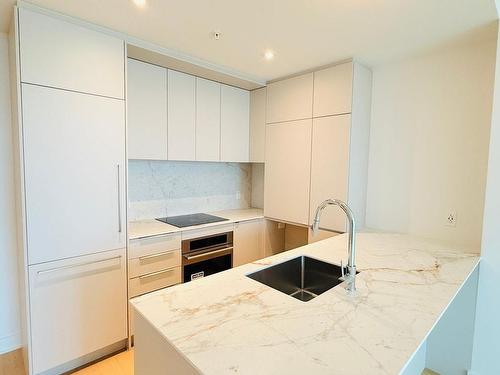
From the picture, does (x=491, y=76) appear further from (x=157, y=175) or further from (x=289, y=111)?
(x=157, y=175)

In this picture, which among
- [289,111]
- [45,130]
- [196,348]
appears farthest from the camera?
[289,111]

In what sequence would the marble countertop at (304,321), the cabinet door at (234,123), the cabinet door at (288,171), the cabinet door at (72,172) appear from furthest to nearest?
the cabinet door at (234,123) < the cabinet door at (288,171) < the cabinet door at (72,172) < the marble countertop at (304,321)

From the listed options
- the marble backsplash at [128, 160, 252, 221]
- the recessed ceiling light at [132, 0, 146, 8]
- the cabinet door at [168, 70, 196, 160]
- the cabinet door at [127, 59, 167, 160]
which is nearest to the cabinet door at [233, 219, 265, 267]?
the marble backsplash at [128, 160, 252, 221]

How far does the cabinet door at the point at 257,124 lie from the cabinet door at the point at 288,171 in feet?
0.31

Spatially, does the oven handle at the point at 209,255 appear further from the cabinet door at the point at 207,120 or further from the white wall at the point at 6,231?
the white wall at the point at 6,231

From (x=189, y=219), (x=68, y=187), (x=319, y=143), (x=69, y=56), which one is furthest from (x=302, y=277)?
(x=69, y=56)

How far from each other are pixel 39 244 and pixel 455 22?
288 cm

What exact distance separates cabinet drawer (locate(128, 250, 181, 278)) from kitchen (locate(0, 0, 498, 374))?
0.05 feet

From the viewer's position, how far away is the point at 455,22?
5.59 feet

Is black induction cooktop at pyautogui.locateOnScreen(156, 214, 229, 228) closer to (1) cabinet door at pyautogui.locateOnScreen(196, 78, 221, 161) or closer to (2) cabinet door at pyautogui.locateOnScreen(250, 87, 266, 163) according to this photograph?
(1) cabinet door at pyautogui.locateOnScreen(196, 78, 221, 161)

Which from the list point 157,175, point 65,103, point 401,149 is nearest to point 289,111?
point 401,149

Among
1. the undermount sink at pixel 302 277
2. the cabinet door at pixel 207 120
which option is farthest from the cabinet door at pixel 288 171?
the undermount sink at pixel 302 277

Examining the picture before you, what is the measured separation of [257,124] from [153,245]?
1712 mm

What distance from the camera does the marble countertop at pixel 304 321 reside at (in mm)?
787
